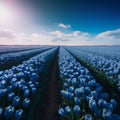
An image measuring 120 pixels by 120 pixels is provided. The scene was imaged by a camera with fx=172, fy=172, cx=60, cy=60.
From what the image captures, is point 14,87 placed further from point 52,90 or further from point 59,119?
point 52,90

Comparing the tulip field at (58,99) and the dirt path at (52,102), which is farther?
the dirt path at (52,102)

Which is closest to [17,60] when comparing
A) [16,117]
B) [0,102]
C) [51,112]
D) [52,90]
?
[52,90]

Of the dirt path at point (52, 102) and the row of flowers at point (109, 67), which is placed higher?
the row of flowers at point (109, 67)

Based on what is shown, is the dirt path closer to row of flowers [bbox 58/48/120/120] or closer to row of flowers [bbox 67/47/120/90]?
row of flowers [bbox 58/48/120/120]

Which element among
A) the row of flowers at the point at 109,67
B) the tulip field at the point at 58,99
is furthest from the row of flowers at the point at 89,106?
the row of flowers at the point at 109,67

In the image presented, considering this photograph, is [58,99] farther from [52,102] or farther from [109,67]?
[109,67]

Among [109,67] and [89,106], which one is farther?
[109,67]

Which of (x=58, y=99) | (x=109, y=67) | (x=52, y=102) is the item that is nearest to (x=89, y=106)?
(x=52, y=102)

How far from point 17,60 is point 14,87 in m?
15.7

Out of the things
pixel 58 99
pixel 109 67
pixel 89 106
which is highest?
pixel 89 106

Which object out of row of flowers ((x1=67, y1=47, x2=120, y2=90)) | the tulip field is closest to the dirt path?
the tulip field

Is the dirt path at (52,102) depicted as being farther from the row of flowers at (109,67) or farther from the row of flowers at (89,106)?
the row of flowers at (109,67)

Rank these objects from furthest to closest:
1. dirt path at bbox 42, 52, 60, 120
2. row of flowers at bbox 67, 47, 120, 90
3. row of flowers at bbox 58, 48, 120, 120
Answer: row of flowers at bbox 67, 47, 120, 90 < dirt path at bbox 42, 52, 60, 120 < row of flowers at bbox 58, 48, 120, 120

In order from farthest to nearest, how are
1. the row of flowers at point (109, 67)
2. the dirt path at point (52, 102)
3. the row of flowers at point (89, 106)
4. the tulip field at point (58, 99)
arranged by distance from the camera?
the row of flowers at point (109, 67) < the dirt path at point (52, 102) < the tulip field at point (58, 99) < the row of flowers at point (89, 106)
